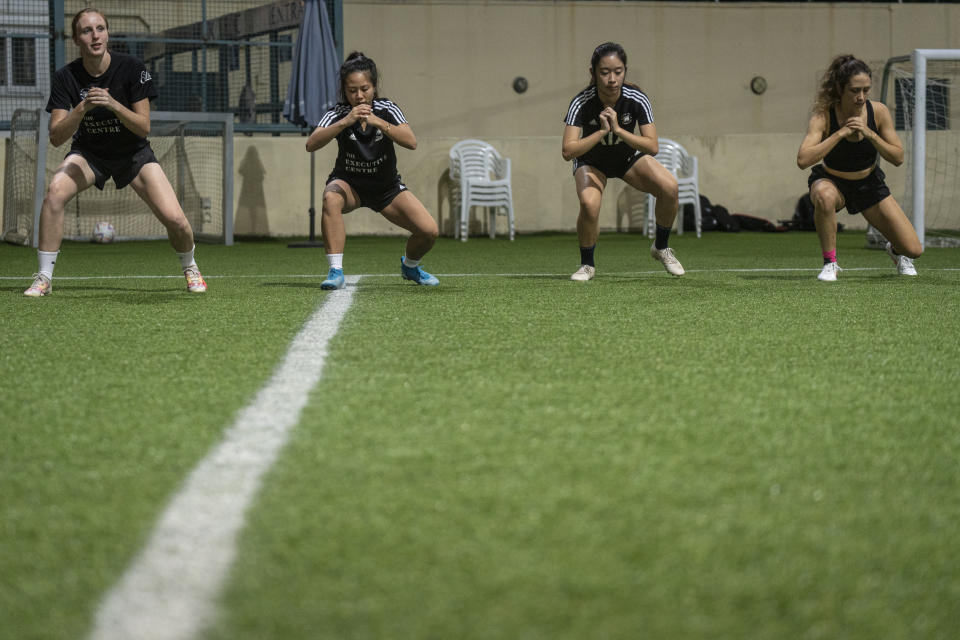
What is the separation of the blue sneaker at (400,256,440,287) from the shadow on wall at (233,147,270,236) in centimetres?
748

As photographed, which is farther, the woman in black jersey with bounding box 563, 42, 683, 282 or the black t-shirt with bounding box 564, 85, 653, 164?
the black t-shirt with bounding box 564, 85, 653, 164

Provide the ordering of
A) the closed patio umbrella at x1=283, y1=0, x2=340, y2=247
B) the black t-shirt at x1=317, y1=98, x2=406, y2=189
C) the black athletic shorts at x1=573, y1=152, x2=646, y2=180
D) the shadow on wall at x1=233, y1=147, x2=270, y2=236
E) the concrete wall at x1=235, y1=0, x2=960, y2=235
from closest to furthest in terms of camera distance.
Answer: the black t-shirt at x1=317, y1=98, x2=406, y2=189, the black athletic shorts at x1=573, y1=152, x2=646, y2=180, the closed patio umbrella at x1=283, y1=0, x2=340, y2=247, the shadow on wall at x1=233, y1=147, x2=270, y2=236, the concrete wall at x1=235, y1=0, x2=960, y2=235

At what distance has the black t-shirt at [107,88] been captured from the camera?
5.36 m

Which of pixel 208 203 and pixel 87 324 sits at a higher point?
pixel 208 203

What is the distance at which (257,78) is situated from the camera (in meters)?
13.8

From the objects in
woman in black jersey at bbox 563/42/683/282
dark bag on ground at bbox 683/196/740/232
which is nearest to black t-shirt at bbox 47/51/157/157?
woman in black jersey at bbox 563/42/683/282

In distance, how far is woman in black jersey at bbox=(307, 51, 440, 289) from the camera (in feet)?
19.1

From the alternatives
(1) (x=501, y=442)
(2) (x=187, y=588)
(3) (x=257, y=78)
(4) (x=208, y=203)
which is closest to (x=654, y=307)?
(1) (x=501, y=442)

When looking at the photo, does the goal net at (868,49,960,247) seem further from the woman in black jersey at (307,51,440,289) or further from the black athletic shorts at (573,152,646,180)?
the woman in black jersey at (307,51,440,289)

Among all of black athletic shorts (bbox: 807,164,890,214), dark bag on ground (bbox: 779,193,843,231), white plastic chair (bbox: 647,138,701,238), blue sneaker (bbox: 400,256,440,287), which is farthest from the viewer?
dark bag on ground (bbox: 779,193,843,231)

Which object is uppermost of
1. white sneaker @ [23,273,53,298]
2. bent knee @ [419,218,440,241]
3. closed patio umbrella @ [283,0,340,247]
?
closed patio umbrella @ [283,0,340,247]

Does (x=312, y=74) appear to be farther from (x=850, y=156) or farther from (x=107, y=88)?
(x=850, y=156)

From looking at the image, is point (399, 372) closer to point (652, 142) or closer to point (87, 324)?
point (87, 324)

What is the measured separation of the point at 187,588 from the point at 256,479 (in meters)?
0.48
